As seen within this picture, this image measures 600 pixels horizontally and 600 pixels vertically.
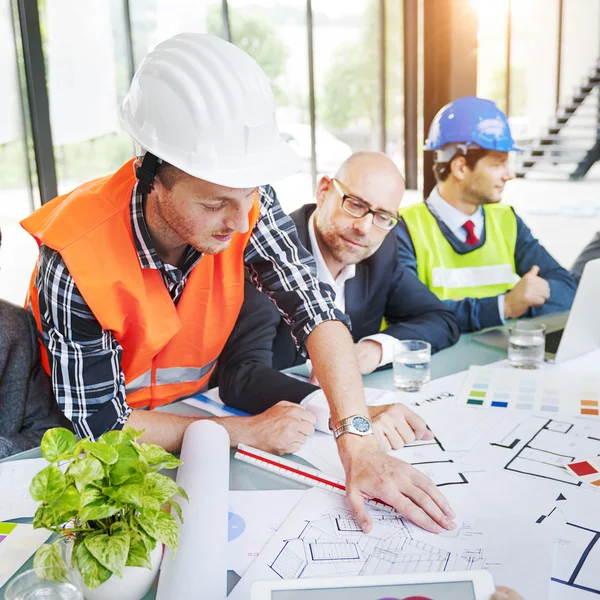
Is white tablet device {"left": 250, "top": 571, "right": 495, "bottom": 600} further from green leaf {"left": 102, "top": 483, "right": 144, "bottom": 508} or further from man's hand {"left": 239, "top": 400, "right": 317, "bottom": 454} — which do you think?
man's hand {"left": 239, "top": 400, "right": 317, "bottom": 454}


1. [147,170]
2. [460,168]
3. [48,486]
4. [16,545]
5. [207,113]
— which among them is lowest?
[16,545]

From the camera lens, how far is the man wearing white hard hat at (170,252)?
1.28 meters

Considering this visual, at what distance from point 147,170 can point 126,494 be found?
703 mm

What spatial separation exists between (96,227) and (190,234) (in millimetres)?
201

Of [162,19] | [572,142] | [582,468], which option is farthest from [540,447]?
[572,142]

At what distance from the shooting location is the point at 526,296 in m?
2.32

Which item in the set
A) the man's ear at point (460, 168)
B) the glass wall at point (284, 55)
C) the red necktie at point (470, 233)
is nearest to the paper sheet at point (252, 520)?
the red necktie at point (470, 233)

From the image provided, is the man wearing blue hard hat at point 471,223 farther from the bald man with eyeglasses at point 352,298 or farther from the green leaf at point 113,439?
the green leaf at point 113,439

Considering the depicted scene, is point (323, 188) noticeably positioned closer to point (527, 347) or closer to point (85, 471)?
point (527, 347)

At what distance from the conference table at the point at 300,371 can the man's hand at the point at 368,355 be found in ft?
0.07

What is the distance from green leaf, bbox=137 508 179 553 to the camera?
2.76 ft

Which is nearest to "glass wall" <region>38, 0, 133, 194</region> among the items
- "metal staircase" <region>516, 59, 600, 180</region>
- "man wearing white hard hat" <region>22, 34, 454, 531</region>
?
"man wearing white hard hat" <region>22, 34, 454, 531</region>

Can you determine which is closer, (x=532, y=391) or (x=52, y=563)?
(x=52, y=563)

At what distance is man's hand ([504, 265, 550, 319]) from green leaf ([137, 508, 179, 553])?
1742mm
